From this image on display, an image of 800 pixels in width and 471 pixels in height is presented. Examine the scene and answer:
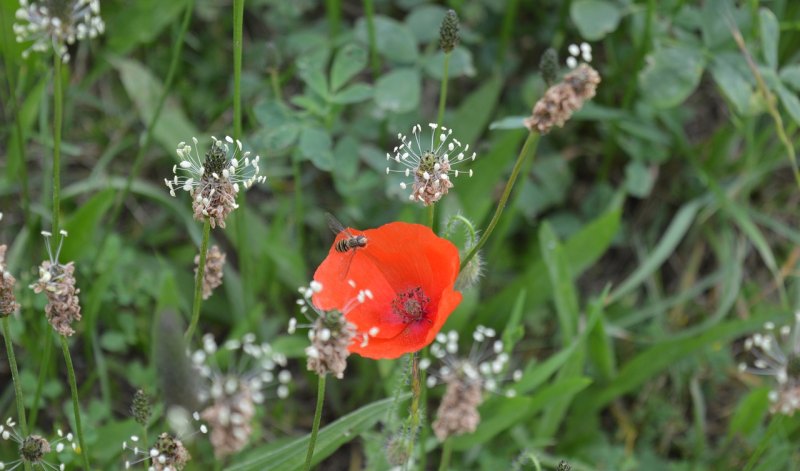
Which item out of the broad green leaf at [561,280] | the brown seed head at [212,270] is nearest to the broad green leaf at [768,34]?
the broad green leaf at [561,280]

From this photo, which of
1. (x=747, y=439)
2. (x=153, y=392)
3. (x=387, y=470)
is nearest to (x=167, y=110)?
(x=153, y=392)

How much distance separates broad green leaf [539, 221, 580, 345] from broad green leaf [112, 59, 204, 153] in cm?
134

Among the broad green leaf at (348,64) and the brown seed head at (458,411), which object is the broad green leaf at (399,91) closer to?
the broad green leaf at (348,64)

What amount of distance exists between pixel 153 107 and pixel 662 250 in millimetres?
2011

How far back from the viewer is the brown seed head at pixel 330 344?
5.26 feet

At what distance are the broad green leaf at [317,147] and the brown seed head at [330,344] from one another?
47.2 inches

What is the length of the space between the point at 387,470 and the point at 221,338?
1024 mm

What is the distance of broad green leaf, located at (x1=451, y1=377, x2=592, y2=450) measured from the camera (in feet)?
8.52

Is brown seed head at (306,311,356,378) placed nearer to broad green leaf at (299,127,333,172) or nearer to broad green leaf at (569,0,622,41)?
broad green leaf at (299,127,333,172)

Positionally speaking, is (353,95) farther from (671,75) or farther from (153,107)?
(671,75)

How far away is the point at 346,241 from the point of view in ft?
6.95

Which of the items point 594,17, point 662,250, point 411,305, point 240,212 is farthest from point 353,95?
point 662,250

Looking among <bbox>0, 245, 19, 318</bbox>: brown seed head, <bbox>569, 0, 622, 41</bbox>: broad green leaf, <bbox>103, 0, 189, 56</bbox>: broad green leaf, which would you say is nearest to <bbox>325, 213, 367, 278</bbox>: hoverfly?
<bbox>0, 245, 19, 318</bbox>: brown seed head

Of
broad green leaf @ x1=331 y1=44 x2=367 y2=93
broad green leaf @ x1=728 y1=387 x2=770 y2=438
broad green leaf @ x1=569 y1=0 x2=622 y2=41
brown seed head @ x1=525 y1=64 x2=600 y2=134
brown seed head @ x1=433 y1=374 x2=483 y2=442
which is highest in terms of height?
broad green leaf @ x1=331 y1=44 x2=367 y2=93
